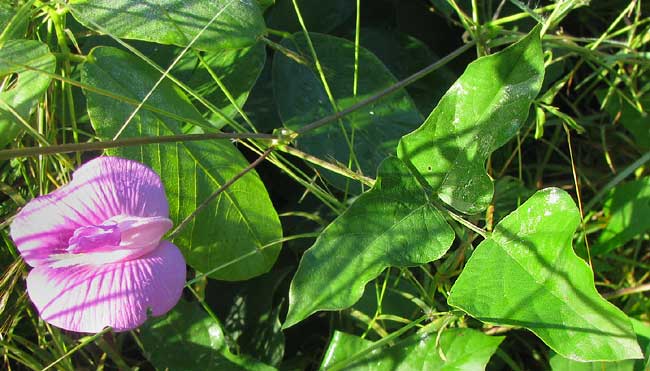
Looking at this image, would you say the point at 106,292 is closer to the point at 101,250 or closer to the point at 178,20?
the point at 101,250

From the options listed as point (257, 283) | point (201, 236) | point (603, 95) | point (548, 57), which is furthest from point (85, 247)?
point (603, 95)

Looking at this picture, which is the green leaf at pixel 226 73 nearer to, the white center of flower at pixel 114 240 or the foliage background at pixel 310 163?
the foliage background at pixel 310 163

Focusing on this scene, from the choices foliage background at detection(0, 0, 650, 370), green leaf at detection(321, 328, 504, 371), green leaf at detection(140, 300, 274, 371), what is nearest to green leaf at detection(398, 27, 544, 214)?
foliage background at detection(0, 0, 650, 370)

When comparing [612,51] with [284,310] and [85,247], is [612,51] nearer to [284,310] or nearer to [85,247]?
[284,310]

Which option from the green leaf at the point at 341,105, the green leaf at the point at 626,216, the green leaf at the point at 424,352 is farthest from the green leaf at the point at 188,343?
the green leaf at the point at 626,216

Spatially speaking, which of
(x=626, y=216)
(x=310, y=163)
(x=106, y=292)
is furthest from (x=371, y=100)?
(x=626, y=216)

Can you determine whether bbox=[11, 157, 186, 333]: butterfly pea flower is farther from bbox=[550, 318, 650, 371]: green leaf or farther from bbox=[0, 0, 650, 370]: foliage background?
bbox=[550, 318, 650, 371]: green leaf
